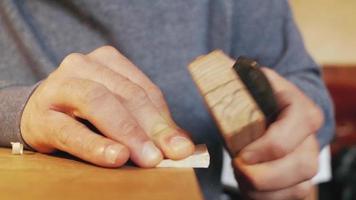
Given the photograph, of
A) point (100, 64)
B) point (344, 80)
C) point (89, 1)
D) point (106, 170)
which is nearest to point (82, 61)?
point (100, 64)

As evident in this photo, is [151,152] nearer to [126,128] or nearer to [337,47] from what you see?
[126,128]

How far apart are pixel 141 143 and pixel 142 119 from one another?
0.12 ft

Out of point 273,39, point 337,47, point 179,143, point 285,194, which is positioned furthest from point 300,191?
point 337,47

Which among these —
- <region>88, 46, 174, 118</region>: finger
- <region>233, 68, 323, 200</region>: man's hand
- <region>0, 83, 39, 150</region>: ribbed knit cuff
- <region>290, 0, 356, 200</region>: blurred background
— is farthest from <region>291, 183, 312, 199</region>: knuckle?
<region>290, 0, 356, 200</region>: blurred background

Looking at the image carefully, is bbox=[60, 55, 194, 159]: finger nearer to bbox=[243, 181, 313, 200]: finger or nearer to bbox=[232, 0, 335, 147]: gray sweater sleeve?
bbox=[243, 181, 313, 200]: finger

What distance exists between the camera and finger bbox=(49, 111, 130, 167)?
1.30ft

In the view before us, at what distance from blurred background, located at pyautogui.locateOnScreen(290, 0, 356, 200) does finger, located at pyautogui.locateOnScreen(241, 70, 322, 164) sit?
1.42m

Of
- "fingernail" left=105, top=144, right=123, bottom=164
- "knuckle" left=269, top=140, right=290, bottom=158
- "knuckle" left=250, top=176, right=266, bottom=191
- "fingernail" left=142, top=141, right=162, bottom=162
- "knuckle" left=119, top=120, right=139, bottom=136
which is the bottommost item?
"knuckle" left=250, top=176, right=266, bottom=191

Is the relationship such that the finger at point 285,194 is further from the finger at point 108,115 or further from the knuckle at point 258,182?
the finger at point 108,115

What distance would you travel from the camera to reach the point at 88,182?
34 cm

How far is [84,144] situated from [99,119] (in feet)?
0.08

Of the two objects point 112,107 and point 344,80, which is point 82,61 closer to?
point 112,107

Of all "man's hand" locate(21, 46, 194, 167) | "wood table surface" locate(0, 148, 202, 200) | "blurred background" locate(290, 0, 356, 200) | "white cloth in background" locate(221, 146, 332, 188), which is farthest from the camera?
"blurred background" locate(290, 0, 356, 200)

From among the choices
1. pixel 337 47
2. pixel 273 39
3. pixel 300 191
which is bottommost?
pixel 337 47
